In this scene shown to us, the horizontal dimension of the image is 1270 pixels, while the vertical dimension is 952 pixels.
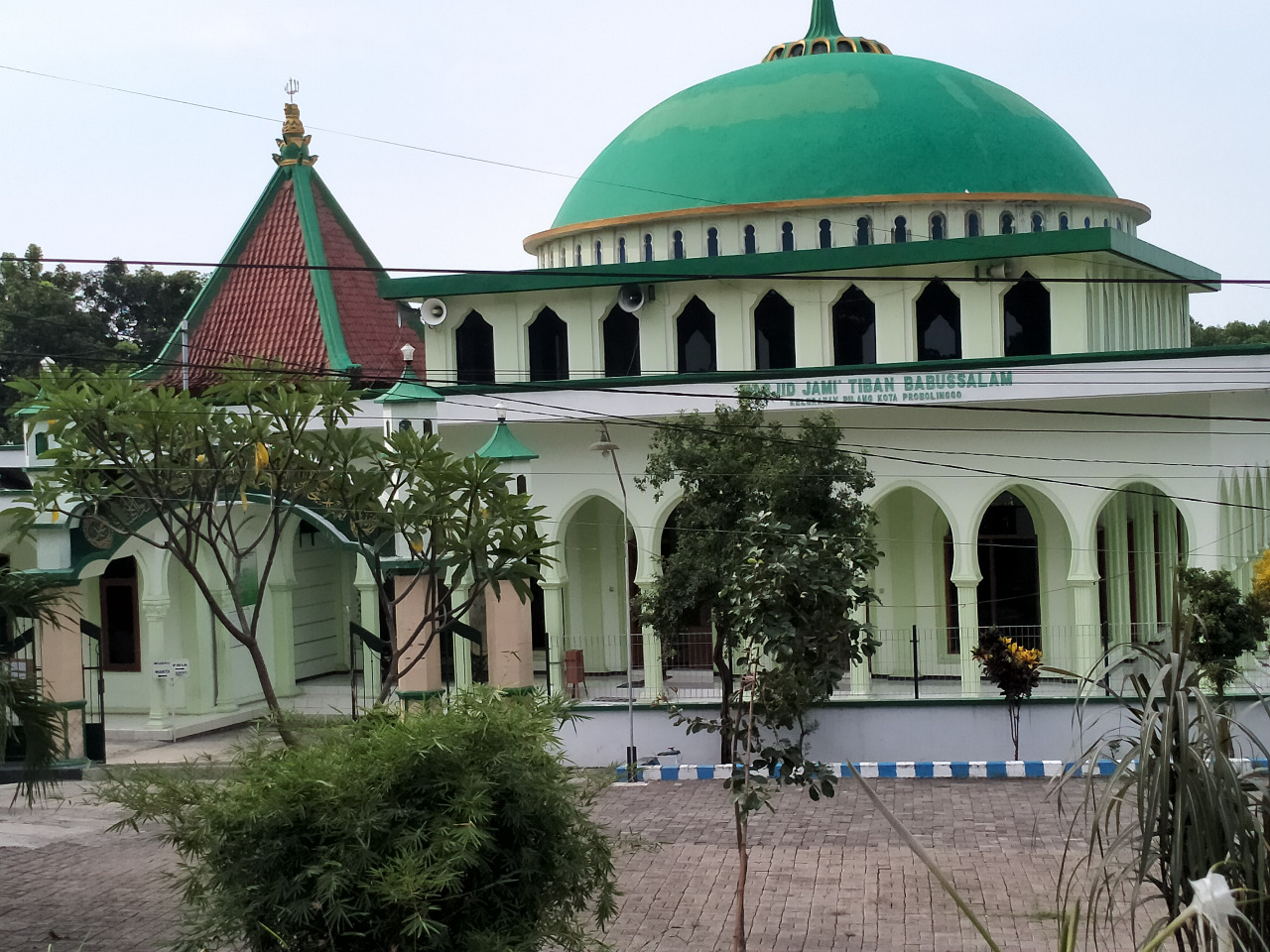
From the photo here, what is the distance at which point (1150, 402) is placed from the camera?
71.8 ft

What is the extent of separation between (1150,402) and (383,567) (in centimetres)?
1126

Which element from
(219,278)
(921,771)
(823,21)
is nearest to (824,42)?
(823,21)

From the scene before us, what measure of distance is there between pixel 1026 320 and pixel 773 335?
4.04 m

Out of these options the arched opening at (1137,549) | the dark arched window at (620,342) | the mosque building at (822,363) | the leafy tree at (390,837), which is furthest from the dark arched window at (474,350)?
the leafy tree at (390,837)

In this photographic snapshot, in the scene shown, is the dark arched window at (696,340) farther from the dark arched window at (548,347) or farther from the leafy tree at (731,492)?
the leafy tree at (731,492)

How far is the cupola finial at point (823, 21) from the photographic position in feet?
104

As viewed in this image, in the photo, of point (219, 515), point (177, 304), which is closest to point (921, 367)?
point (219, 515)

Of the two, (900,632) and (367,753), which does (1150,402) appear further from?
(367,753)

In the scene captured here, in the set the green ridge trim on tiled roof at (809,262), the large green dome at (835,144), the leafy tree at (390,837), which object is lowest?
the leafy tree at (390,837)

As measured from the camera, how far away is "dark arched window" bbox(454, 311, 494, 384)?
26.3m

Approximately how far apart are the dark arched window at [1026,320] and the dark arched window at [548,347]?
741 cm

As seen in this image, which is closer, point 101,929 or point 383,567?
point 101,929

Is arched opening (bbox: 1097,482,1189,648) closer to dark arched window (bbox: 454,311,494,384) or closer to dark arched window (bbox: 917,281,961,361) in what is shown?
dark arched window (bbox: 917,281,961,361)

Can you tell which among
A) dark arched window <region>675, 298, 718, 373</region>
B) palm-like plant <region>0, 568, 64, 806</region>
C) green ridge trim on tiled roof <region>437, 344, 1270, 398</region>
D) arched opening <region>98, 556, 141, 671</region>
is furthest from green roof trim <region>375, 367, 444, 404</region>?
palm-like plant <region>0, 568, 64, 806</region>
